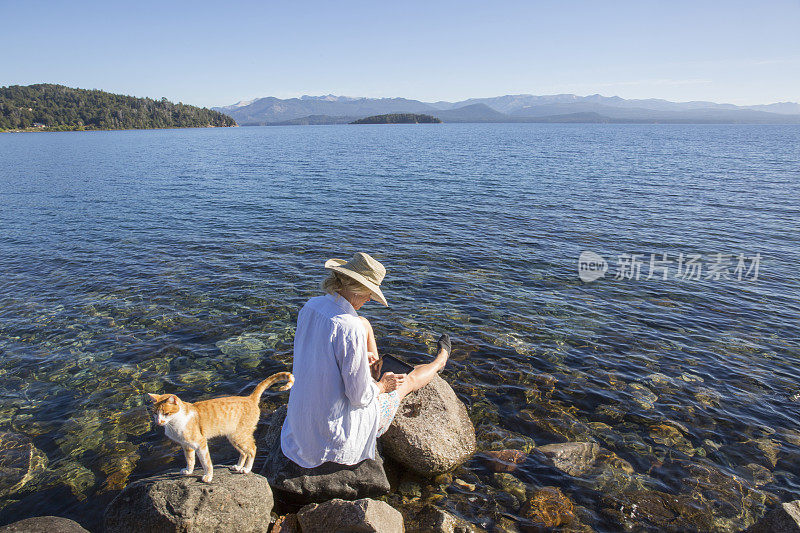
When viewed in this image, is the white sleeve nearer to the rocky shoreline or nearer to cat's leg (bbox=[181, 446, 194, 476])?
the rocky shoreline

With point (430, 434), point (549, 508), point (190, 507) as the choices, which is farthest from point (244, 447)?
point (549, 508)

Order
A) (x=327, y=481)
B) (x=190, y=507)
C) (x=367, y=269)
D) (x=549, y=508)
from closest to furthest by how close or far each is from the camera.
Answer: (x=367, y=269), (x=190, y=507), (x=327, y=481), (x=549, y=508)

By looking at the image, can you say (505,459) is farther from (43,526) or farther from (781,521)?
(43,526)

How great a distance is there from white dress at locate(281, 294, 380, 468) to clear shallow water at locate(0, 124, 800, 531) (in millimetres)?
2125

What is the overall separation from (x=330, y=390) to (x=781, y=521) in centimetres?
656

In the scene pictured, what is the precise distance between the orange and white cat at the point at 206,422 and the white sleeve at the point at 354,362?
1.20 meters

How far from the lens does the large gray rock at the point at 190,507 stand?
5391 mm

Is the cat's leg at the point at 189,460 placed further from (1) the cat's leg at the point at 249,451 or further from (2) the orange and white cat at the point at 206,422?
(1) the cat's leg at the point at 249,451

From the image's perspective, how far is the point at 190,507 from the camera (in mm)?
5480

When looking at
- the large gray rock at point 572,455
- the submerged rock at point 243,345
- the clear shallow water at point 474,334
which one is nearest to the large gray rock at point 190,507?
the clear shallow water at point 474,334

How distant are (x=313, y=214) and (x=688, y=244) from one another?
2019cm

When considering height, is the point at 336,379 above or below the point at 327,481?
above

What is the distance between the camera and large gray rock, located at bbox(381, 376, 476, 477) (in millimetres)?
7059

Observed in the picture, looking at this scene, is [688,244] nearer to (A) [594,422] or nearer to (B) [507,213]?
(B) [507,213]
